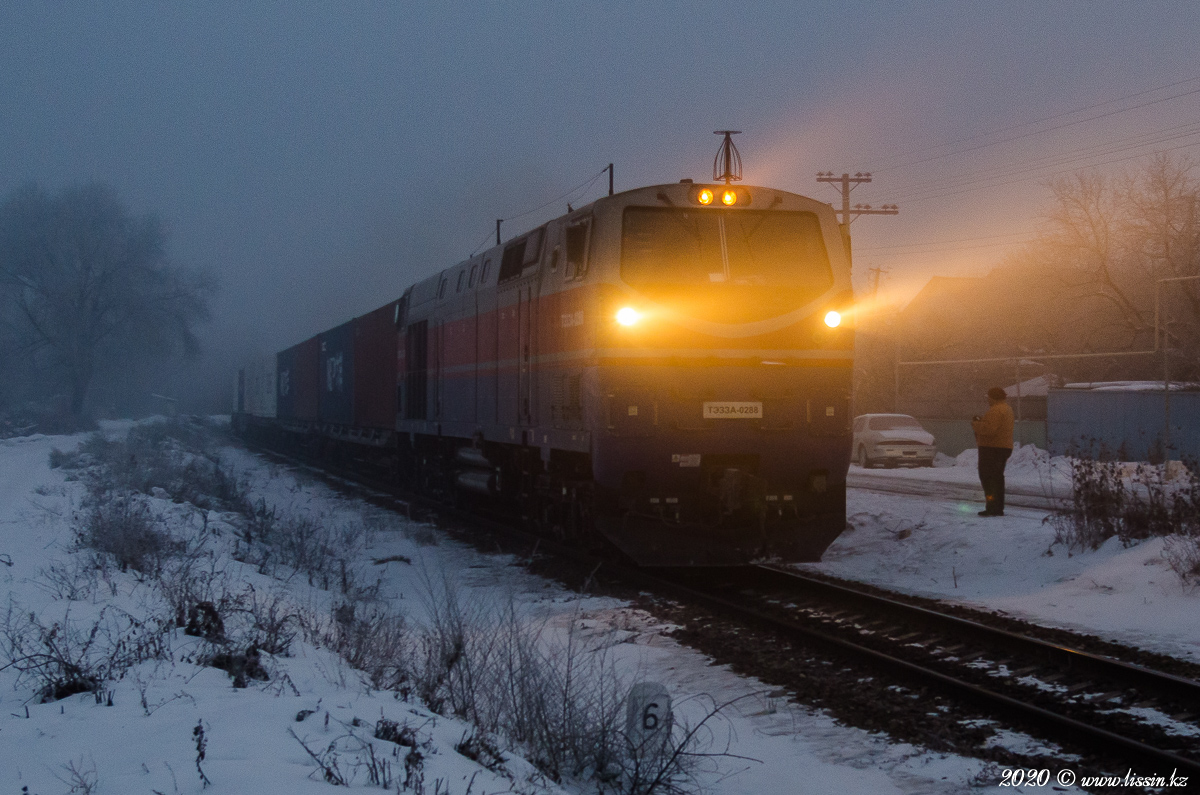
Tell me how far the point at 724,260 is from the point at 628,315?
1.23 m

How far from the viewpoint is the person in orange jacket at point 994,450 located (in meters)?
13.5

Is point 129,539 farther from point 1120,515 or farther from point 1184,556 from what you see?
point 1120,515

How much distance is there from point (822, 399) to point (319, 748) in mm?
6703

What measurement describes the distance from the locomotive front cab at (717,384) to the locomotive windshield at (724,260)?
0.5 inches

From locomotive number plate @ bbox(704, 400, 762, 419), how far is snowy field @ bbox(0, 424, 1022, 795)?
6.64 feet

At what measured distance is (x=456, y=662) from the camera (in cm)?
599

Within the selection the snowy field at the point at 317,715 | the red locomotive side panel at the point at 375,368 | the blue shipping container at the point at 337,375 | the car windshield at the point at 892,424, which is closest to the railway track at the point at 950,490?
the car windshield at the point at 892,424

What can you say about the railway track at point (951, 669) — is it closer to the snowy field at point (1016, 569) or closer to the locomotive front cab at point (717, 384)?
the locomotive front cab at point (717, 384)

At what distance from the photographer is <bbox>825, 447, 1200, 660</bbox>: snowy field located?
8.12m

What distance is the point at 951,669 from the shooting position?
6.70m

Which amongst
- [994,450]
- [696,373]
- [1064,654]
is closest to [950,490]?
[994,450]

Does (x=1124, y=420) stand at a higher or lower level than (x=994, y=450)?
higher

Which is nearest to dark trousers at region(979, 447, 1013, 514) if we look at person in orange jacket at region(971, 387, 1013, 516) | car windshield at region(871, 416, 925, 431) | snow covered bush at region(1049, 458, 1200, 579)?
person in orange jacket at region(971, 387, 1013, 516)

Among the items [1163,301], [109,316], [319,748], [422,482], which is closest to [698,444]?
[319,748]
